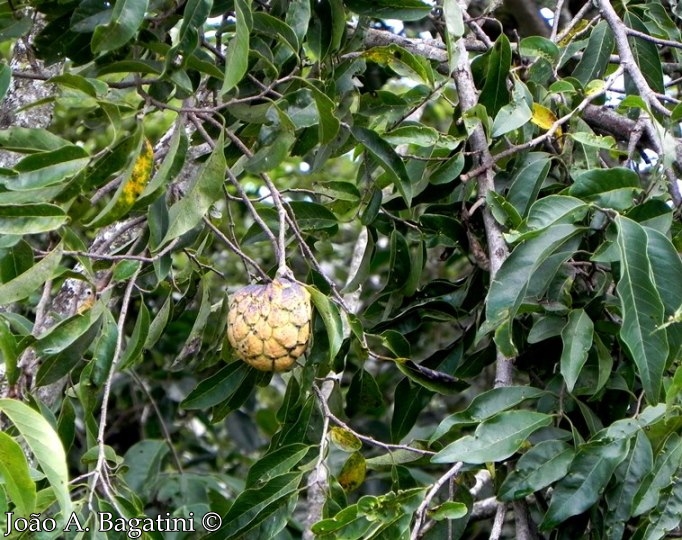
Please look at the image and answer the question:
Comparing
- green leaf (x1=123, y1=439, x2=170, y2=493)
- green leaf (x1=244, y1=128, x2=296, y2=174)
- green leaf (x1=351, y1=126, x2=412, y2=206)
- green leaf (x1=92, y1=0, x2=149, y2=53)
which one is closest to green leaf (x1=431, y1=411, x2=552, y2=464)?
green leaf (x1=351, y1=126, x2=412, y2=206)

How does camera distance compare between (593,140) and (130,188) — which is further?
(593,140)

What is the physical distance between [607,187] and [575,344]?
226mm

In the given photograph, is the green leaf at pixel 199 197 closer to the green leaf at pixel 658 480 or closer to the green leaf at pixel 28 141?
the green leaf at pixel 28 141

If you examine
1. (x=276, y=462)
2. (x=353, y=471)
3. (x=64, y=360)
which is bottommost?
(x=353, y=471)

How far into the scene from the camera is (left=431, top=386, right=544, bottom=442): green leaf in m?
1.37

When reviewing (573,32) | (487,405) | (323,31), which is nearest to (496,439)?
(487,405)

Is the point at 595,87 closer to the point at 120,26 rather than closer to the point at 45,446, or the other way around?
the point at 120,26

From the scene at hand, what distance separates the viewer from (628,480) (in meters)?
1.32

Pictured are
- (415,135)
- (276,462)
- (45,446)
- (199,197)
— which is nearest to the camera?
(45,446)

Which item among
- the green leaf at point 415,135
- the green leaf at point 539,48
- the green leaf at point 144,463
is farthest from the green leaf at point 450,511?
the green leaf at point 144,463

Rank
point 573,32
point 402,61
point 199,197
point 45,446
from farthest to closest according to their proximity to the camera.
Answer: point 573,32 → point 402,61 → point 199,197 → point 45,446

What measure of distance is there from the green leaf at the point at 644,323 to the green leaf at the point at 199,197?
54cm

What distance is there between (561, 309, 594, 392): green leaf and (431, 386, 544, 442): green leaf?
0.07 m

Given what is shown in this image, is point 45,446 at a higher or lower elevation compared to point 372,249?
higher
